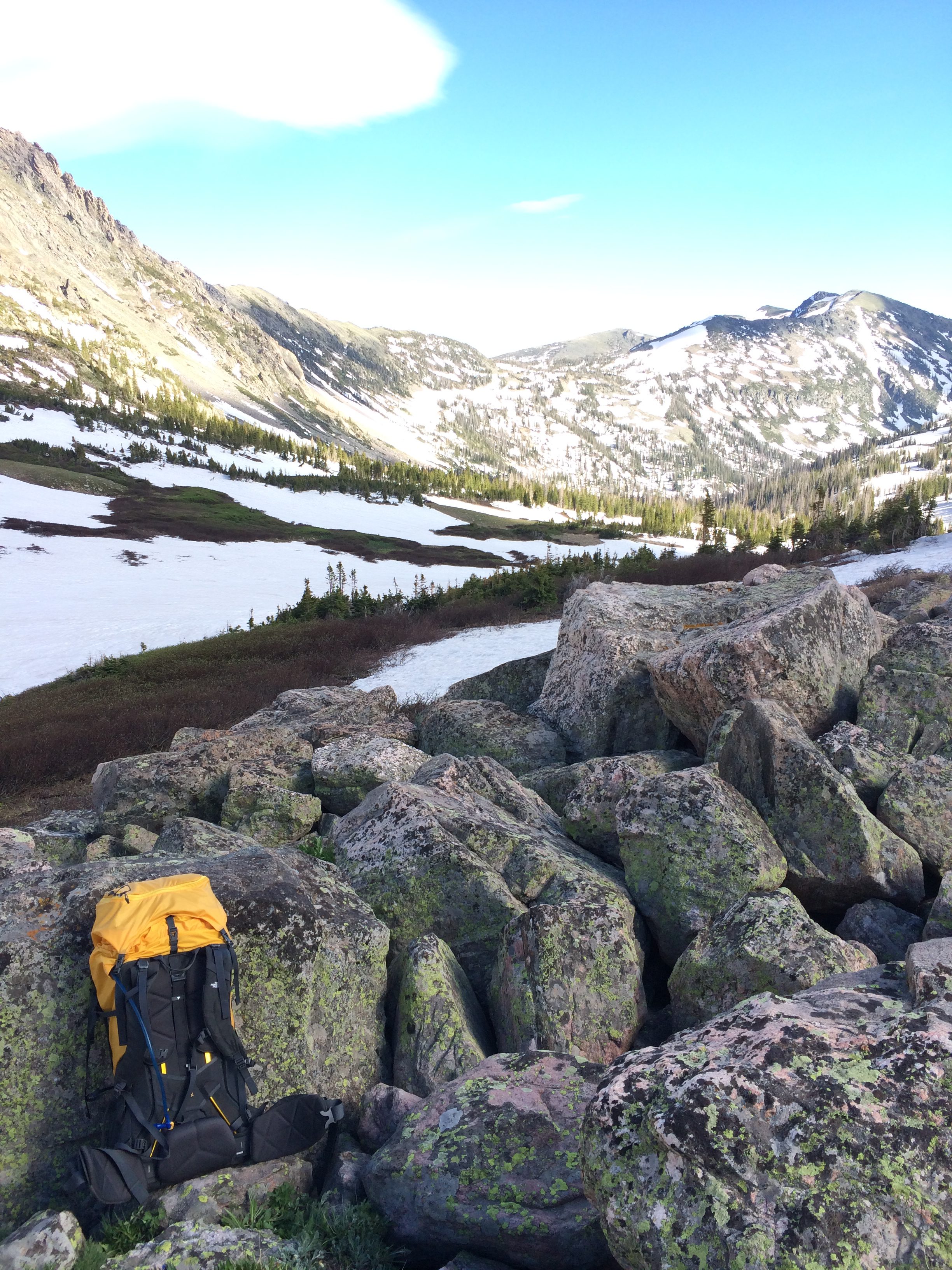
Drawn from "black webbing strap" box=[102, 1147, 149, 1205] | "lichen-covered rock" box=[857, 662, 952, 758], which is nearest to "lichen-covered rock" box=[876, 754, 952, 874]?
"lichen-covered rock" box=[857, 662, 952, 758]

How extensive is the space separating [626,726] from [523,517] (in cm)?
16944

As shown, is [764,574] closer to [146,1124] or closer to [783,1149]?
[783,1149]

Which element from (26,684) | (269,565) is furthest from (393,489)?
(26,684)

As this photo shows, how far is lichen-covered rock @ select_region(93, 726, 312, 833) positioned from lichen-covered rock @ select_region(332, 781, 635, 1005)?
145 inches

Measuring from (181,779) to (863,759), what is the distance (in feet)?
33.7

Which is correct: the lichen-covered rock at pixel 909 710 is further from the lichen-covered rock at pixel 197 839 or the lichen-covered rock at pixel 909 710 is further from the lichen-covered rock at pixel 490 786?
the lichen-covered rock at pixel 197 839

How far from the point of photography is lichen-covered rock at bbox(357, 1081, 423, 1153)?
543 centimetres

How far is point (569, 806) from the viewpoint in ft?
31.2

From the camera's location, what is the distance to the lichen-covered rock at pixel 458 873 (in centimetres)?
737

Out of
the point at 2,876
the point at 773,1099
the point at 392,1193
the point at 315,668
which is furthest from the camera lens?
the point at 315,668

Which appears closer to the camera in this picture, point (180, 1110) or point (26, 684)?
point (180, 1110)

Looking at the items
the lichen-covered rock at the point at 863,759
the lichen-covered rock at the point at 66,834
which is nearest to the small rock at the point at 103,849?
the lichen-covered rock at the point at 66,834

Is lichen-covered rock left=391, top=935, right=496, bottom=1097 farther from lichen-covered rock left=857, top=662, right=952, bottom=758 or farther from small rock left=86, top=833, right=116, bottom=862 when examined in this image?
lichen-covered rock left=857, top=662, right=952, bottom=758

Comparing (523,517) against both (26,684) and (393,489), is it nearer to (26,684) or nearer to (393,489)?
(393,489)
